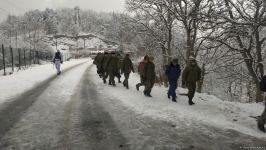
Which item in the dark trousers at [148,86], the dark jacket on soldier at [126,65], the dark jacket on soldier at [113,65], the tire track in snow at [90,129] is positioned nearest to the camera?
the tire track in snow at [90,129]

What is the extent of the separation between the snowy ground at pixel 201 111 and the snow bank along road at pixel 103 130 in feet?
0.38

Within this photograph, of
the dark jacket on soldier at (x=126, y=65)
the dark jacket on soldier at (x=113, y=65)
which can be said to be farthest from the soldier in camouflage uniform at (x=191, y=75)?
the dark jacket on soldier at (x=113, y=65)

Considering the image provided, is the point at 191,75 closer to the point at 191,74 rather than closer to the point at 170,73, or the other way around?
the point at 191,74

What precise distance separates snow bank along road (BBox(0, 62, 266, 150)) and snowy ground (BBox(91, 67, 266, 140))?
0.12 meters

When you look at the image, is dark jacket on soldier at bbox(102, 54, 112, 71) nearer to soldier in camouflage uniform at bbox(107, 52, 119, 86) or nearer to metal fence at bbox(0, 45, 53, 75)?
soldier in camouflage uniform at bbox(107, 52, 119, 86)

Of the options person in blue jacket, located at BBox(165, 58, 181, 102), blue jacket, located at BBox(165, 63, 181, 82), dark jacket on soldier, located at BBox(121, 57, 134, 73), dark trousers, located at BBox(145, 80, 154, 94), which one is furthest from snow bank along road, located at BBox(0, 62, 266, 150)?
dark jacket on soldier, located at BBox(121, 57, 134, 73)

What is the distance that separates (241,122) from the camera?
354 inches

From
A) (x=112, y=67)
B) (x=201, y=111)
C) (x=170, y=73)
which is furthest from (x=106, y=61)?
(x=201, y=111)

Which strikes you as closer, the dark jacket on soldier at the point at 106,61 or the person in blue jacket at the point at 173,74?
the person in blue jacket at the point at 173,74

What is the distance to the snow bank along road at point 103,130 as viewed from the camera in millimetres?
6398

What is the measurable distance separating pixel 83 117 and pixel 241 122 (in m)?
4.15

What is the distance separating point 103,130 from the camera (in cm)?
749

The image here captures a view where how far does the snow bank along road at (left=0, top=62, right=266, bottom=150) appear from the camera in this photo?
6.40 meters

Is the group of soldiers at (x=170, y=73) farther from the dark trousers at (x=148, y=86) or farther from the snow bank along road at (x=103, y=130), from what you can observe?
the snow bank along road at (x=103, y=130)
